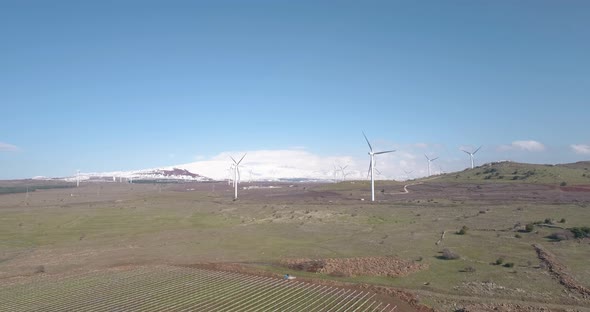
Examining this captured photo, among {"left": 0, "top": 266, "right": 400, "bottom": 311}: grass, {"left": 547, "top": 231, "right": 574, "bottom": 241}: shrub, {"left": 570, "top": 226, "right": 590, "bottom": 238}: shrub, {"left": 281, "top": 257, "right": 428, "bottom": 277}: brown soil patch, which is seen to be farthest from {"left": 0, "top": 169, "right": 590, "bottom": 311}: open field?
{"left": 570, "top": 226, "right": 590, "bottom": 238}: shrub

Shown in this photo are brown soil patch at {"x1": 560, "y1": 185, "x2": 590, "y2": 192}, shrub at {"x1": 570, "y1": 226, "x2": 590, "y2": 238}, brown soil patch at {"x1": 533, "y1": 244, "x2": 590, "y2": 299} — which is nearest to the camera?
brown soil patch at {"x1": 533, "y1": 244, "x2": 590, "y2": 299}

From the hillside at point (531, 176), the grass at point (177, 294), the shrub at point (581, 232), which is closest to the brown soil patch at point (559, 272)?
the shrub at point (581, 232)

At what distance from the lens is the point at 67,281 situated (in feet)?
149

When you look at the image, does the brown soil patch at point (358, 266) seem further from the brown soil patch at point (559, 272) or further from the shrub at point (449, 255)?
the brown soil patch at point (559, 272)

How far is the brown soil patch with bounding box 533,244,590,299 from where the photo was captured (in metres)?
36.7

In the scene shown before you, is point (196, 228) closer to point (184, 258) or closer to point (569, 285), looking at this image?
point (184, 258)

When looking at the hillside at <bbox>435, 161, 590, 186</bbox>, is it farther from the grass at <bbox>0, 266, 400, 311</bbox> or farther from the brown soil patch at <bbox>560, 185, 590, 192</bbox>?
the grass at <bbox>0, 266, 400, 311</bbox>

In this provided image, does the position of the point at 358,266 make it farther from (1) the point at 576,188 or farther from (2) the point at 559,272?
(1) the point at 576,188

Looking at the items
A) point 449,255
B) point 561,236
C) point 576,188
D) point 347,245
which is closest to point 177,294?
point 347,245

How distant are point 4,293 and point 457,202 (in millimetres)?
99876

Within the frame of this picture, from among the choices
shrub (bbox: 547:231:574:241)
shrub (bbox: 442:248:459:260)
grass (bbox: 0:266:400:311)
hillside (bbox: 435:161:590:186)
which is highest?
hillside (bbox: 435:161:590:186)

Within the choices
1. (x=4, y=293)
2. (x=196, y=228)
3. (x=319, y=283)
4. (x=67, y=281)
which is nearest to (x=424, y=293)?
(x=319, y=283)

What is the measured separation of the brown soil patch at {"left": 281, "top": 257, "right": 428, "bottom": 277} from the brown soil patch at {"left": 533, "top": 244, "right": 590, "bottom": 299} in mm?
12090

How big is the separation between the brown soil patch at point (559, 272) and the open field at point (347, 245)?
0.57m
